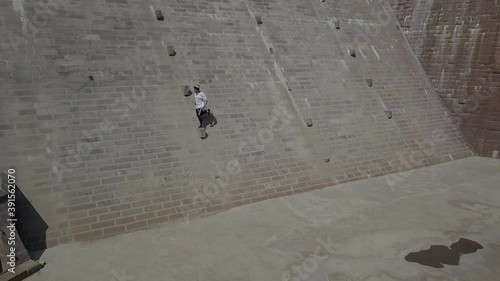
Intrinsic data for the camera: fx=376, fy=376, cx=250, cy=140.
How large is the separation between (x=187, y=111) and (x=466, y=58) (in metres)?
12.2

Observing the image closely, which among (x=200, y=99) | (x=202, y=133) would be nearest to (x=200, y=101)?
(x=200, y=99)

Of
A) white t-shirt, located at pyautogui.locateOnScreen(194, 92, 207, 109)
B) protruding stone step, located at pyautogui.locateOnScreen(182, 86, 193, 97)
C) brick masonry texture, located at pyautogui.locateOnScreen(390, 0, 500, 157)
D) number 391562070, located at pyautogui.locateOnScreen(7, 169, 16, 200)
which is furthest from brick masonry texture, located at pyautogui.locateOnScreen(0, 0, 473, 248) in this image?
brick masonry texture, located at pyautogui.locateOnScreen(390, 0, 500, 157)

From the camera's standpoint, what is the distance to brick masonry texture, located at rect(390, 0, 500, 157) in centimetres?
1510

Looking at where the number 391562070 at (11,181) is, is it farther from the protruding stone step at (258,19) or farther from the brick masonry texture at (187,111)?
the protruding stone step at (258,19)

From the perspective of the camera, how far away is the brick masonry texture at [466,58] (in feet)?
49.5

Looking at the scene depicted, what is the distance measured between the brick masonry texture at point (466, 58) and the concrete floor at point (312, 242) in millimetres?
5031

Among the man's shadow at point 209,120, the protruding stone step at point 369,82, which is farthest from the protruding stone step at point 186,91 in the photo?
the protruding stone step at point 369,82

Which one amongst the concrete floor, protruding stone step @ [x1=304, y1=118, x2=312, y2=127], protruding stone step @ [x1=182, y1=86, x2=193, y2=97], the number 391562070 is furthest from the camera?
protruding stone step @ [x1=304, y1=118, x2=312, y2=127]

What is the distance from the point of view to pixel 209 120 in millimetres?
11383

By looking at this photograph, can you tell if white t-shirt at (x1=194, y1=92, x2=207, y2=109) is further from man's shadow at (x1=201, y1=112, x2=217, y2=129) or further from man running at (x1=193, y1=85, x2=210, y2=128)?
man's shadow at (x1=201, y1=112, x2=217, y2=129)

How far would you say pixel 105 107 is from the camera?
10211 millimetres

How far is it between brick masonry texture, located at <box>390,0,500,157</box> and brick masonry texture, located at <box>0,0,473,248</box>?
77cm

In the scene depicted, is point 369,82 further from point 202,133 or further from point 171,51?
point 171,51

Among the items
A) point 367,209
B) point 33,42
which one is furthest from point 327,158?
point 33,42
